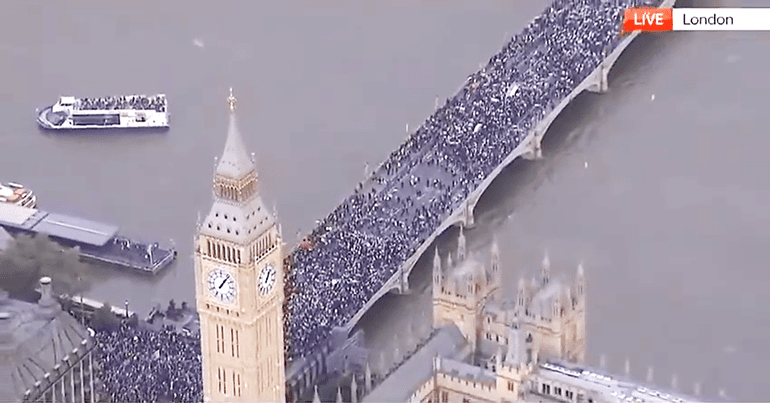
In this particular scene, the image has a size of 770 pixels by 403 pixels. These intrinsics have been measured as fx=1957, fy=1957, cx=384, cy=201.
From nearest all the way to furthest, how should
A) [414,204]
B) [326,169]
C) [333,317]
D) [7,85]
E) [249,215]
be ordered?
1. [249,215]
2. [333,317]
3. [414,204]
4. [326,169]
5. [7,85]

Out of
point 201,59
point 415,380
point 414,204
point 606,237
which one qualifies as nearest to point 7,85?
point 201,59

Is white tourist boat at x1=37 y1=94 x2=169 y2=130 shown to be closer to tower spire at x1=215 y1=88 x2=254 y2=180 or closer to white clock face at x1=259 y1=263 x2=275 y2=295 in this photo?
white clock face at x1=259 y1=263 x2=275 y2=295

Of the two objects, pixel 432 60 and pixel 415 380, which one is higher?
pixel 432 60

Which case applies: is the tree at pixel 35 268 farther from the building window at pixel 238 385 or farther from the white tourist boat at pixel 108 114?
the building window at pixel 238 385

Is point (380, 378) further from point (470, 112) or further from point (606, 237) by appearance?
point (470, 112)

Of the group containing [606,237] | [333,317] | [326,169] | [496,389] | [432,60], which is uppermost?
[432,60]

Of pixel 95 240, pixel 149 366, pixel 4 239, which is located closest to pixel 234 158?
pixel 149 366

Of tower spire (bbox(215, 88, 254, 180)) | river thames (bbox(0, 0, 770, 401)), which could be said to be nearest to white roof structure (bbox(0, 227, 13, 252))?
river thames (bbox(0, 0, 770, 401))

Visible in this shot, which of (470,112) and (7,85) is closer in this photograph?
(470,112)
